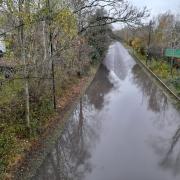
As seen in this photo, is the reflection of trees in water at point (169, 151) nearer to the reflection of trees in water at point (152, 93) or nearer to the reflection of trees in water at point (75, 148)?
the reflection of trees in water at point (75, 148)

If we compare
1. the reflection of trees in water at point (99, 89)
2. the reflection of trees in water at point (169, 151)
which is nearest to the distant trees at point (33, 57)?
the reflection of trees in water at point (99, 89)

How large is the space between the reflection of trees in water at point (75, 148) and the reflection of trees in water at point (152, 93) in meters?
3.25

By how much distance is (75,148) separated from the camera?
381 inches

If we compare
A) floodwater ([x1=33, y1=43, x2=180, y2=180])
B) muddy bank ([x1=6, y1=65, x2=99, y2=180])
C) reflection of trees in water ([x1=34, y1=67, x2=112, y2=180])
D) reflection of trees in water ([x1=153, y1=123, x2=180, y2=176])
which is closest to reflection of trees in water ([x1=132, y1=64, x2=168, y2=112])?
floodwater ([x1=33, y1=43, x2=180, y2=180])

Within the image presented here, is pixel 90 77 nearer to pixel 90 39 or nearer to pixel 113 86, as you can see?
pixel 113 86

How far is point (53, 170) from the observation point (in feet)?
26.6

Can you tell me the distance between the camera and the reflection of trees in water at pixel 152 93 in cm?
1515

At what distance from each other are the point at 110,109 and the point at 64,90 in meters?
4.03

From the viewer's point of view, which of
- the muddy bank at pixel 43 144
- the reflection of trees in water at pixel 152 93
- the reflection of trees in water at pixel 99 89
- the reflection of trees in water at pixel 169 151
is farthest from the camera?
the reflection of trees in water at pixel 99 89

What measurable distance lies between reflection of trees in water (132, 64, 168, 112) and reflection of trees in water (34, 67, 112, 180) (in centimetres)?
325

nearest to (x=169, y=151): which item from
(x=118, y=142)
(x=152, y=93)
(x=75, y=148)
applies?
(x=118, y=142)

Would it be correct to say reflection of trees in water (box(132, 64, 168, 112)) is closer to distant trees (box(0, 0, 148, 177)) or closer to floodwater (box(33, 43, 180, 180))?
floodwater (box(33, 43, 180, 180))

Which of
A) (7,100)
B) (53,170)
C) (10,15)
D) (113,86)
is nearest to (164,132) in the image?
(53,170)

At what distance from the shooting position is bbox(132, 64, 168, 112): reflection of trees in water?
15.2 m
